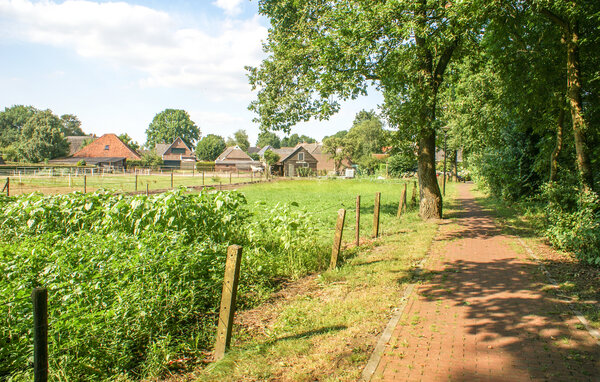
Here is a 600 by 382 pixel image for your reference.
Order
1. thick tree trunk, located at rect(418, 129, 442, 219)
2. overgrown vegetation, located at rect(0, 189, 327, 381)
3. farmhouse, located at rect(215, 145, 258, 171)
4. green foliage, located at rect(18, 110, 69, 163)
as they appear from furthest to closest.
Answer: farmhouse, located at rect(215, 145, 258, 171) < green foliage, located at rect(18, 110, 69, 163) < thick tree trunk, located at rect(418, 129, 442, 219) < overgrown vegetation, located at rect(0, 189, 327, 381)

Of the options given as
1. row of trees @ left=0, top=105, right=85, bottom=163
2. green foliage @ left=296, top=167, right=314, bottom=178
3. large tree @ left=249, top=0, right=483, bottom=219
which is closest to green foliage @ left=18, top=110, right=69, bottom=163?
row of trees @ left=0, top=105, right=85, bottom=163

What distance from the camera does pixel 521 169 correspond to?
1681cm

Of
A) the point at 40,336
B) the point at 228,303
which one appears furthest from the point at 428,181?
the point at 40,336

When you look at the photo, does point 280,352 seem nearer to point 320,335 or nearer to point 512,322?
point 320,335

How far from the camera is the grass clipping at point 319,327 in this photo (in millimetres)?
3823

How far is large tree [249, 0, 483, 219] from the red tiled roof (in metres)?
57.9

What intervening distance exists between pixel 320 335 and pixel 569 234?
261 inches

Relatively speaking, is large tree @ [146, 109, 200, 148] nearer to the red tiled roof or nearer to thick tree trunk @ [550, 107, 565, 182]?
the red tiled roof

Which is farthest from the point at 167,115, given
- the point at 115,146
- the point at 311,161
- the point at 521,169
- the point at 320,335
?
the point at 320,335

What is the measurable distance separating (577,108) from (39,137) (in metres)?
66.9

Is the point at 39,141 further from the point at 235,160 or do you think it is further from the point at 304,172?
the point at 304,172

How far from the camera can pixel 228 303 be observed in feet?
13.4

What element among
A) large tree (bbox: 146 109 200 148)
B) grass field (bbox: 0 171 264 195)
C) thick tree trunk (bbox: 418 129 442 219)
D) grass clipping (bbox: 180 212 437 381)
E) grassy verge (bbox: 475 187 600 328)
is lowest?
grass clipping (bbox: 180 212 437 381)

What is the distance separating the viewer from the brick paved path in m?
3.86
